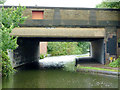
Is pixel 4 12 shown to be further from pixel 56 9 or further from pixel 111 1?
pixel 111 1

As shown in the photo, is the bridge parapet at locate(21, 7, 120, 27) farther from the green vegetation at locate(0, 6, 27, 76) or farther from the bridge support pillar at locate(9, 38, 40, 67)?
the green vegetation at locate(0, 6, 27, 76)

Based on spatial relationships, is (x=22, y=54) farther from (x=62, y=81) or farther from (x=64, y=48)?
(x=64, y=48)

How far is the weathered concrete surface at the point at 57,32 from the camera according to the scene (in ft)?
61.7

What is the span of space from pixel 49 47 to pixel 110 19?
36.0m

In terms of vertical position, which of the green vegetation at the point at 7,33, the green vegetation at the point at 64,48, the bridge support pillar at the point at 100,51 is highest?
the green vegetation at the point at 7,33

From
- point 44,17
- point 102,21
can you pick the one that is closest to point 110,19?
point 102,21

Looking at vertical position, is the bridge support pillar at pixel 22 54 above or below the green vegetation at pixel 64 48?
above

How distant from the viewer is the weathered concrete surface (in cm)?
1880

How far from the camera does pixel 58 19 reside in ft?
63.0

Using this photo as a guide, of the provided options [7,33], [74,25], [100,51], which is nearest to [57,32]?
[74,25]

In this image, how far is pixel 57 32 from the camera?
62.6 ft

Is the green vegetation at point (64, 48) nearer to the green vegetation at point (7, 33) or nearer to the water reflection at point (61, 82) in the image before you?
the water reflection at point (61, 82)

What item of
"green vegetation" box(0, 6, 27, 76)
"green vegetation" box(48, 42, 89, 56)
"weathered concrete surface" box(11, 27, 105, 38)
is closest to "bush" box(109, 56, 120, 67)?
"weathered concrete surface" box(11, 27, 105, 38)

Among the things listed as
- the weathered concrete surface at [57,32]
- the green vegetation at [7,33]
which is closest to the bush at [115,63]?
the weathered concrete surface at [57,32]
